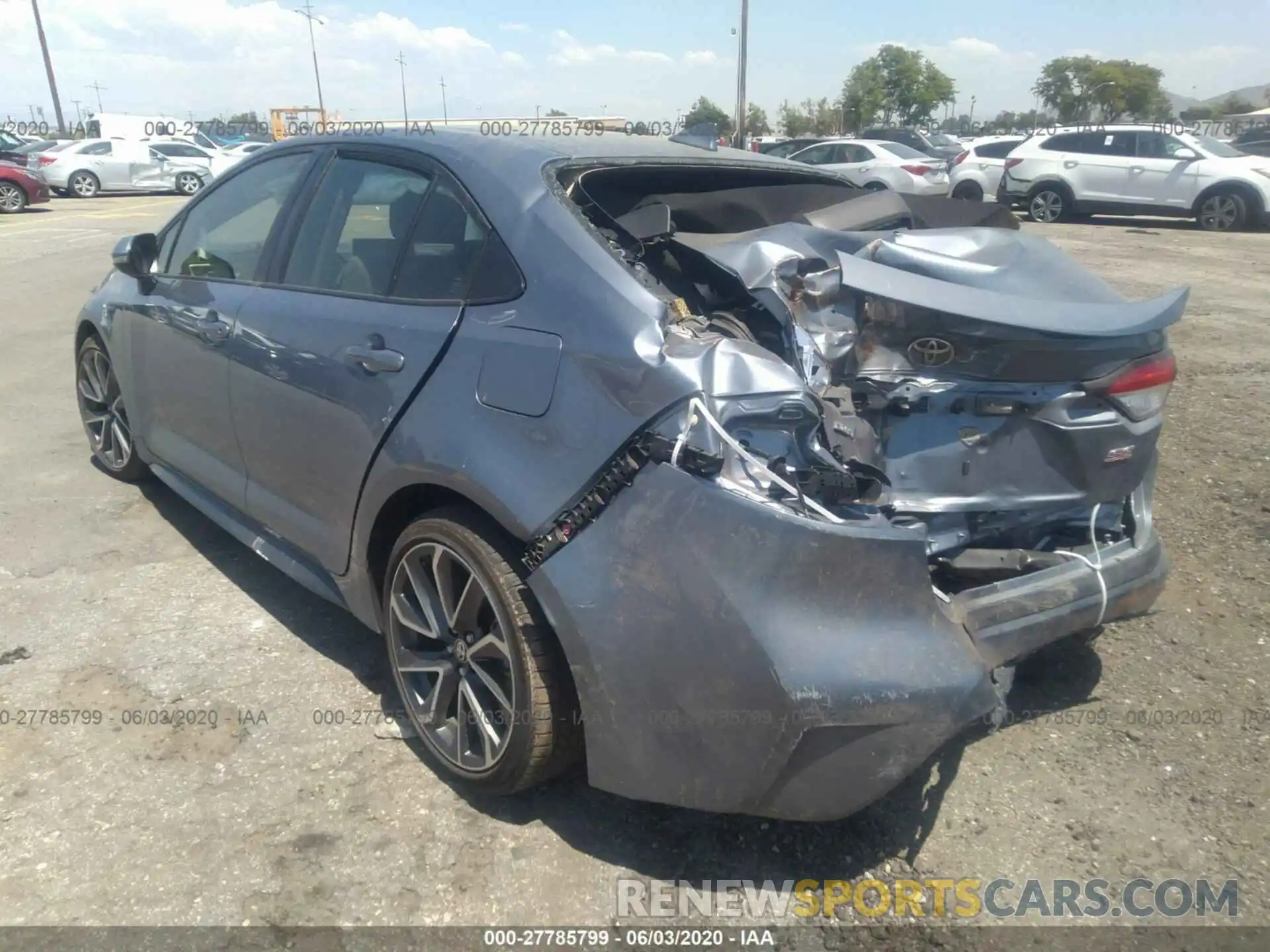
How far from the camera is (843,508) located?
2.29 metres

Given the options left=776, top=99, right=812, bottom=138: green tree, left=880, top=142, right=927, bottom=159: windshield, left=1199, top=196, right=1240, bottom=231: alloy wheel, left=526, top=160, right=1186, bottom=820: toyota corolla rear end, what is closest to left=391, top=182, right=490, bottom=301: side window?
left=526, top=160, right=1186, bottom=820: toyota corolla rear end

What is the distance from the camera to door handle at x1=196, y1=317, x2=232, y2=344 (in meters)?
3.46

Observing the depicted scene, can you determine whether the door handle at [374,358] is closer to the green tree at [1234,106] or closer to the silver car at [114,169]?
the silver car at [114,169]

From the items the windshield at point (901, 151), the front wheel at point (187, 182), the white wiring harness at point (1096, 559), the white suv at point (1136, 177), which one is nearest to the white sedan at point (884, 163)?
the windshield at point (901, 151)

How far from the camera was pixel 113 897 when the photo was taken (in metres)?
2.35

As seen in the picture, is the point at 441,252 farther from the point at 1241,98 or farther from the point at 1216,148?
the point at 1241,98

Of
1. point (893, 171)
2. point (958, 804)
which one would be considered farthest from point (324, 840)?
point (893, 171)

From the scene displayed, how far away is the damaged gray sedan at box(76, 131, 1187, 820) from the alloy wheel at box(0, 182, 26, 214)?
1980cm

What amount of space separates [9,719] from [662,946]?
7.10 ft

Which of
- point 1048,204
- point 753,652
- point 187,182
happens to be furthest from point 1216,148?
point 187,182

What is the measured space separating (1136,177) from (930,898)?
17389 millimetres

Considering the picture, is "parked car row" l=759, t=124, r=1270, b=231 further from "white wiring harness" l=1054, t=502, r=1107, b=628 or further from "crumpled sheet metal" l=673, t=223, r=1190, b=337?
"white wiring harness" l=1054, t=502, r=1107, b=628

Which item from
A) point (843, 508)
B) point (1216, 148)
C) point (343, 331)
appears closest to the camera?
point (843, 508)

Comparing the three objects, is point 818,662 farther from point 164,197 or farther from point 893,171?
point 164,197
